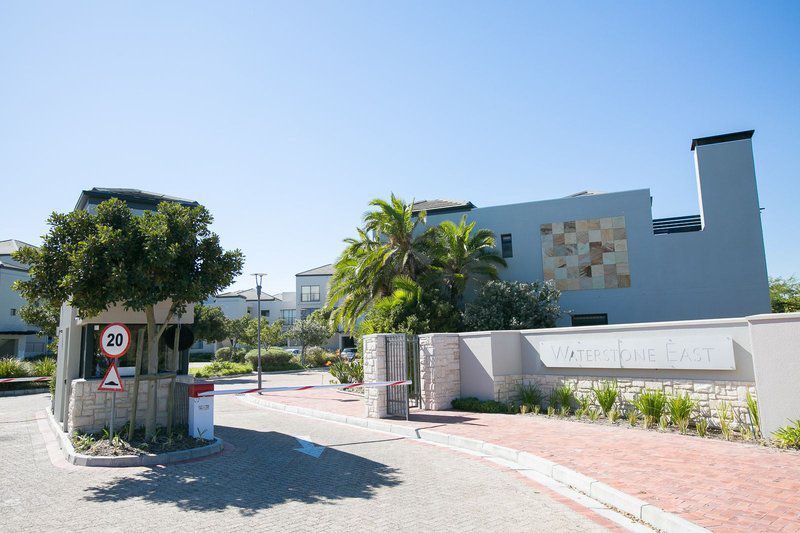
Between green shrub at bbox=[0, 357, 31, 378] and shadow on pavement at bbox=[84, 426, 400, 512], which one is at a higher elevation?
green shrub at bbox=[0, 357, 31, 378]

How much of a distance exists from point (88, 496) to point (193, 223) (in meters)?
5.28

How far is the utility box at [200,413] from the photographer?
1039 centimetres

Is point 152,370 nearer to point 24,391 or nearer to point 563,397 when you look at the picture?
point 563,397

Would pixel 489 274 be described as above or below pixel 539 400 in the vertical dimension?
above

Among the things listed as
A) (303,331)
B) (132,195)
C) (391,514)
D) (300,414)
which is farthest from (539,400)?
(303,331)

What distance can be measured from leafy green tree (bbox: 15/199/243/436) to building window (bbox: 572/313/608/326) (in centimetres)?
1670

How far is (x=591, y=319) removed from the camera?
2228 cm

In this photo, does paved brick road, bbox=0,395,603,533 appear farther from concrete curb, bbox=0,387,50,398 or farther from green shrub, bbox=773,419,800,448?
concrete curb, bbox=0,387,50,398

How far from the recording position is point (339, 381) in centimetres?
2236

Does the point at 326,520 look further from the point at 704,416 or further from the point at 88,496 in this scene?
the point at 704,416

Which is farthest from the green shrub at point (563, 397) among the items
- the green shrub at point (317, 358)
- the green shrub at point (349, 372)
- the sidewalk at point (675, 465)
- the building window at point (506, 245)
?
the green shrub at point (317, 358)

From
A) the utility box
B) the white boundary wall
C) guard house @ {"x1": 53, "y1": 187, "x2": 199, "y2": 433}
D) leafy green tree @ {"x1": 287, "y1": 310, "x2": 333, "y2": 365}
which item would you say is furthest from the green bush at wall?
leafy green tree @ {"x1": 287, "y1": 310, "x2": 333, "y2": 365}

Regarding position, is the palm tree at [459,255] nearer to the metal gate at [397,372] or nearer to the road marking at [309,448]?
the metal gate at [397,372]

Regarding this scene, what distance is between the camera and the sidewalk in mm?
5789
